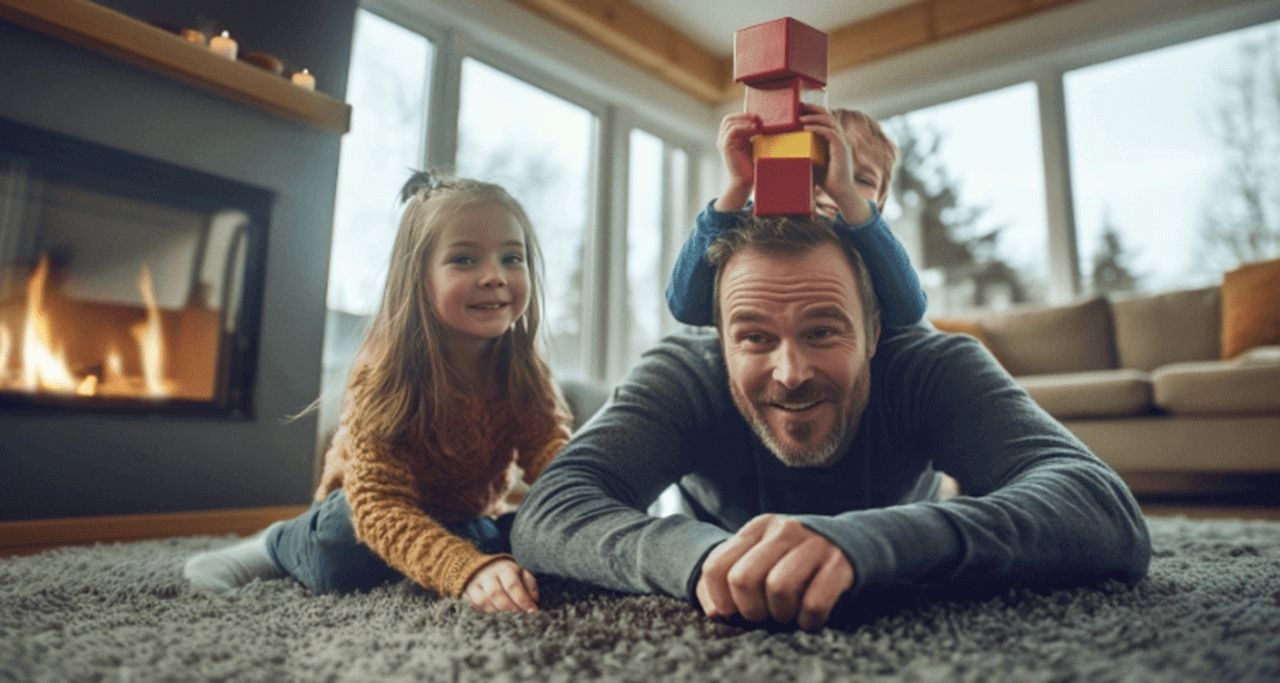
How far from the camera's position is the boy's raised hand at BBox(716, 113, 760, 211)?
2.87 feet

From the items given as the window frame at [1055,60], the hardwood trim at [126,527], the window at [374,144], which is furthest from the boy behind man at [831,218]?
the window frame at [1055,60]

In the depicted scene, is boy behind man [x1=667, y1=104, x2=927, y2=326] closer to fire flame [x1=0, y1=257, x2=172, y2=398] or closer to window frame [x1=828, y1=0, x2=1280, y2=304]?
fire flame [x1=0, y1=257, x2=172, y2=398]

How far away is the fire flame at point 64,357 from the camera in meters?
1.77

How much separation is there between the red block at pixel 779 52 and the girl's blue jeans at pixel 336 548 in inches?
30.3

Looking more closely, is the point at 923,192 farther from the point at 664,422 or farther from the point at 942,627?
the point at 942,627

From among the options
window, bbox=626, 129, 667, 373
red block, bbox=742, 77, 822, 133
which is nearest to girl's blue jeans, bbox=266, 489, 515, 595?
red block, bbox=742, 77, 822, 133

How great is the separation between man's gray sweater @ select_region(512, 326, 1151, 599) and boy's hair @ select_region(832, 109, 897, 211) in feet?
1.02

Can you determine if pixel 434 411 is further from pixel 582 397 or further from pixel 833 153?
pixel 582 397

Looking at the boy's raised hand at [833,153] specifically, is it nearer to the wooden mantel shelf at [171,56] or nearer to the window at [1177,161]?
the wooden mantel shelf at [171,56]

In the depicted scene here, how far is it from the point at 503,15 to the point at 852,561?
10.2 ft

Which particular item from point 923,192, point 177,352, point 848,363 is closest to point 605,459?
point 848,363

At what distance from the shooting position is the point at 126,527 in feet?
5.96

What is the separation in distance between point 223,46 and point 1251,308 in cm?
334

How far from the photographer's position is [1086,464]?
86 centimetres
